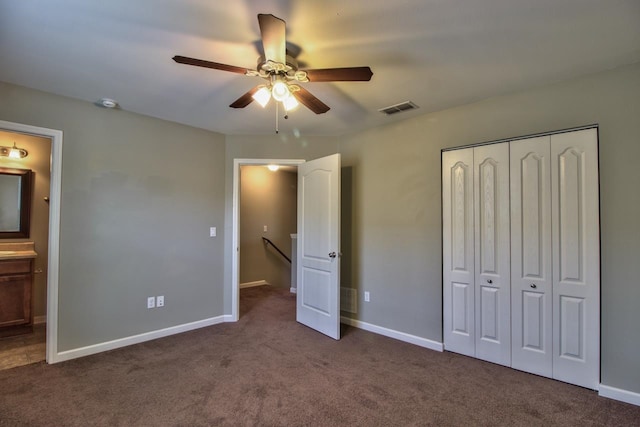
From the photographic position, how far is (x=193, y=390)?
7.83ft

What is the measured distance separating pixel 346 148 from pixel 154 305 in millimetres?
2882

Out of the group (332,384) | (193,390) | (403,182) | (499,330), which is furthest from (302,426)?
(403,182)

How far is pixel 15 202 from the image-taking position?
148 inches

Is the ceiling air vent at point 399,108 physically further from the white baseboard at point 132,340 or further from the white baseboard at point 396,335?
the white baseboard at point 132,340

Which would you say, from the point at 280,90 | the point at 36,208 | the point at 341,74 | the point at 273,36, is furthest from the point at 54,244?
the point at 341,74

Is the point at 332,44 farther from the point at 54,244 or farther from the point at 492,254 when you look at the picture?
the point at 54,244

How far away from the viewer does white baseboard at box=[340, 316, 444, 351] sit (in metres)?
3.18

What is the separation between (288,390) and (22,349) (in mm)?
2778

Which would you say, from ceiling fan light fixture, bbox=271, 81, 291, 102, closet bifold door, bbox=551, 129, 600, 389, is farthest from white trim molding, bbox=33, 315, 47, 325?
closet bifold door, bbox=551, 129, 600, 389

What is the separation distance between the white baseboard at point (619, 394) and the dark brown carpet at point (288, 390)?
0.05m

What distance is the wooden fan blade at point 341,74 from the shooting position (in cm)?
183

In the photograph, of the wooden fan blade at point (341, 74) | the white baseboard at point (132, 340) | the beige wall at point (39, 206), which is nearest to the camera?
the wooden fan blade at point (341, 74)

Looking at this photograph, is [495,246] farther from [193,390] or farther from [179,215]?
[179,215]

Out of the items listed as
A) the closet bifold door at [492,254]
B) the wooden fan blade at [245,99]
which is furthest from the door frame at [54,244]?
the closet bifold door at [492,254]
